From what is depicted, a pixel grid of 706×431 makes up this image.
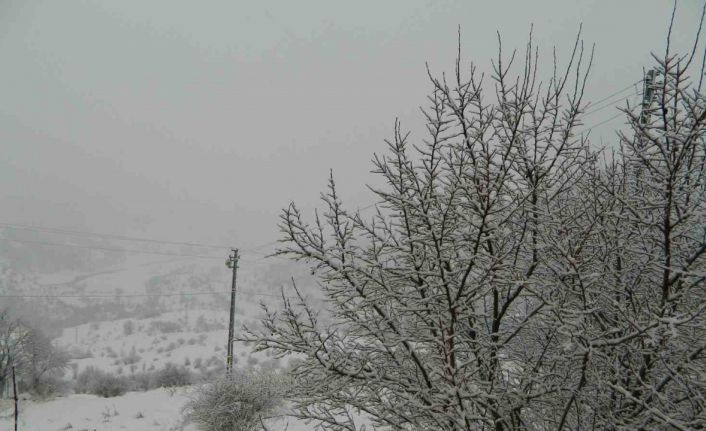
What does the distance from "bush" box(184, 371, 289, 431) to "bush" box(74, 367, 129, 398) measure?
436 inches

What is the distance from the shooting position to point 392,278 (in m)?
2.68

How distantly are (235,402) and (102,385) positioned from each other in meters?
13.2

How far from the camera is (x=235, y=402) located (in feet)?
31.7

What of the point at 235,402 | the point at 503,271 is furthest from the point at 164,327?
the point at 503,271

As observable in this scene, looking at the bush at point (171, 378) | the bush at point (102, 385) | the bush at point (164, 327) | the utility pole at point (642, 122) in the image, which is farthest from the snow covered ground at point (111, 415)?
the bush at point (164, 327)

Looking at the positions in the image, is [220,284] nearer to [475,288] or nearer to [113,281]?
[113,281]

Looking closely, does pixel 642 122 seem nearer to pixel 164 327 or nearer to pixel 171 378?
pixel 171 378

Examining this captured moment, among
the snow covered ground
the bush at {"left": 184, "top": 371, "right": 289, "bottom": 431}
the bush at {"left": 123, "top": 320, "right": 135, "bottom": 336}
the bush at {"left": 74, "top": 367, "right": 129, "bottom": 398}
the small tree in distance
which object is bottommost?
the bush at {"left": 123, "top": 320, "right": 135, "bottom": 336}

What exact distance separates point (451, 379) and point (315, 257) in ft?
3.82

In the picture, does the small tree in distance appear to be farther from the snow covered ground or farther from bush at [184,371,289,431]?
the snow covered ground

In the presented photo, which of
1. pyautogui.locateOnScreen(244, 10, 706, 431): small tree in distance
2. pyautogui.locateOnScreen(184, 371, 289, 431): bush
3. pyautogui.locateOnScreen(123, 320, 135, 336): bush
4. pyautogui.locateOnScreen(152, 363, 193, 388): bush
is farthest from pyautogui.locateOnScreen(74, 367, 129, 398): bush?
pyautogui.locateOnScreen(123, 320, 135, 336): bush

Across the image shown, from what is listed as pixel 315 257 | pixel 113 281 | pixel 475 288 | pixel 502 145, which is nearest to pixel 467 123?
pixel 502 145

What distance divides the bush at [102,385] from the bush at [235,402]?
1107cm

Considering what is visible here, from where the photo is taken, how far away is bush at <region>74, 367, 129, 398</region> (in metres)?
18.2
